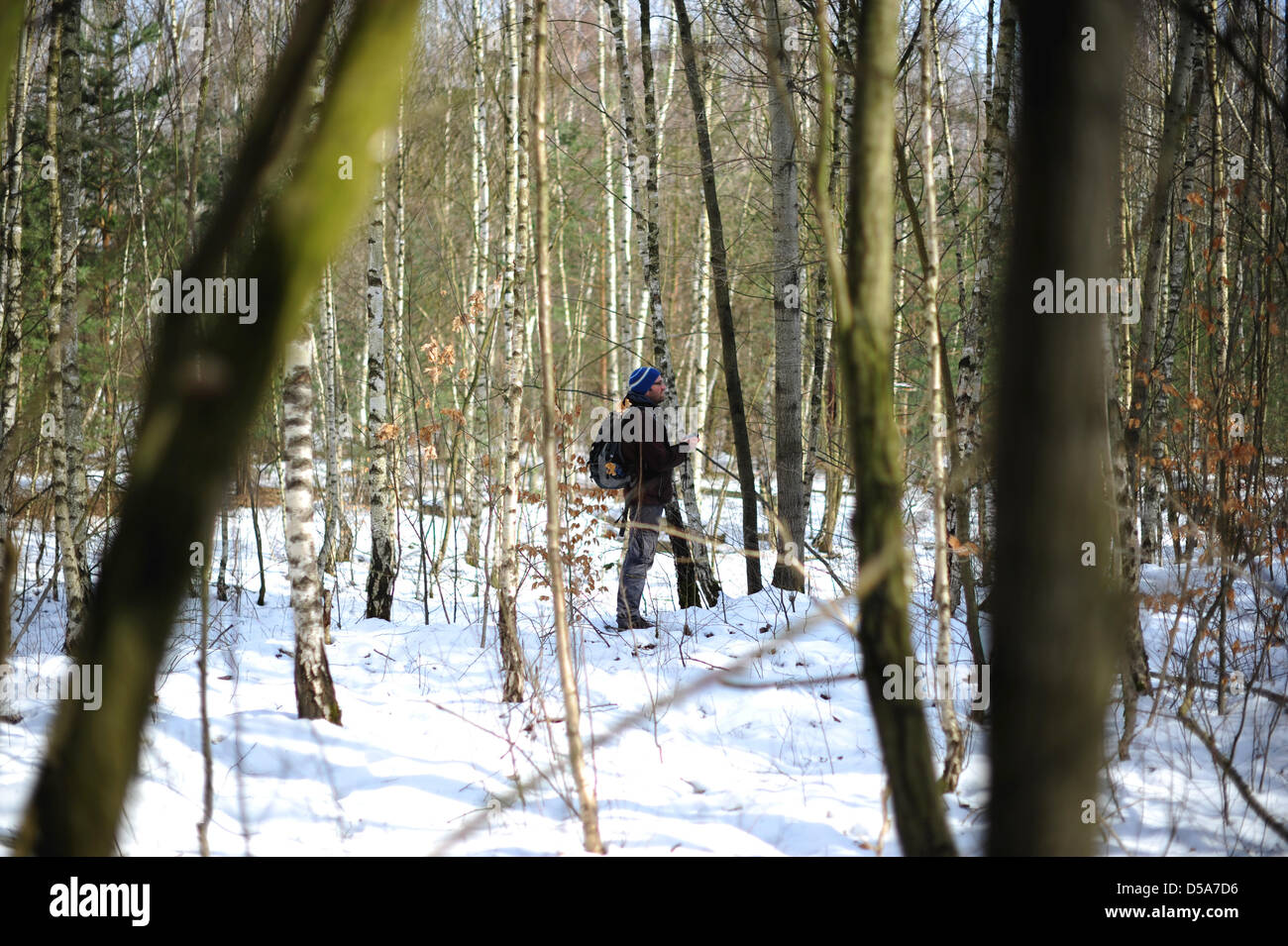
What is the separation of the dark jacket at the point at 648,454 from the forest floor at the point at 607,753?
0.97 metres

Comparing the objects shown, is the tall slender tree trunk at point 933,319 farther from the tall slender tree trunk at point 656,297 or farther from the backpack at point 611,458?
the tall slender tree trunk at point 656,297

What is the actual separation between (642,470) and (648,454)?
0.59 ft

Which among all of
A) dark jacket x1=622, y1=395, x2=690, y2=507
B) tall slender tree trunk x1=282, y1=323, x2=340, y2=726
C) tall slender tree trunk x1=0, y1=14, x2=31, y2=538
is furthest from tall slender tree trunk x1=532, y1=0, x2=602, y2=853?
dark jacket x1=622, y1=395, x2=690, y2=507

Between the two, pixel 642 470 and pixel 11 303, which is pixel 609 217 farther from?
pixel 11 303

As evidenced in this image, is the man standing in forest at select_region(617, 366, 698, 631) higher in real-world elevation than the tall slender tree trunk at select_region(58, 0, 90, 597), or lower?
lower

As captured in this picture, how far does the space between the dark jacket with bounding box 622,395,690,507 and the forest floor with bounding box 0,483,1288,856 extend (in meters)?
0.97

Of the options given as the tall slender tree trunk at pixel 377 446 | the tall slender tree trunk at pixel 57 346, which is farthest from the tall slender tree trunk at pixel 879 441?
the tall slender tree trunk at pixel 377 446

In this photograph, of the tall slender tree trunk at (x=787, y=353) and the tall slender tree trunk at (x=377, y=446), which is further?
the tall slender tree trunk at (x=377, y=446)

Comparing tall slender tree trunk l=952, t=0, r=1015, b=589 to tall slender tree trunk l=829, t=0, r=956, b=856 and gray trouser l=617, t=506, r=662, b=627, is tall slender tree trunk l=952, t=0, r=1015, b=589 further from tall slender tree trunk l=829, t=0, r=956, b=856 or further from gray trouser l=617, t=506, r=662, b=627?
tall slender tree trunk l=829, t=0, r=956, b=856

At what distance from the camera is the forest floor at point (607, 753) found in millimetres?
3217

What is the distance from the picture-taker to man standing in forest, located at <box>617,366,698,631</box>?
636cm
